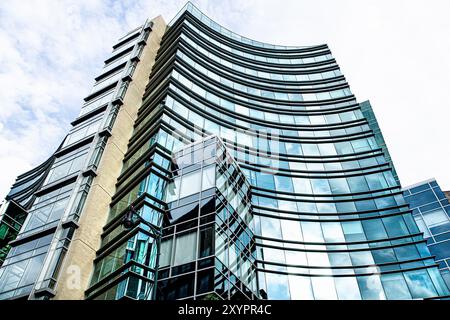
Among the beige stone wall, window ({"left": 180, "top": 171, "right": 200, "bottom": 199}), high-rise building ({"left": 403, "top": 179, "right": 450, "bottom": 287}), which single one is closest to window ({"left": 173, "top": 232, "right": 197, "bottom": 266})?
window ({"left": 180, "top": 171, "right": 200, "bottom": 199})

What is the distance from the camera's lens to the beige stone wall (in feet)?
65.9

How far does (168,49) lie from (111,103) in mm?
11532

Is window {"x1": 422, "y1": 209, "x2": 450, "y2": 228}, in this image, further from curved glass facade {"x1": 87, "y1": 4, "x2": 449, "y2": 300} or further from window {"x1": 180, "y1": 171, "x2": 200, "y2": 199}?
window {"x1": 180, "y1": 171, "x2": 200, "y2": 199}

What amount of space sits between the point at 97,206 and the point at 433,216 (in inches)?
1399

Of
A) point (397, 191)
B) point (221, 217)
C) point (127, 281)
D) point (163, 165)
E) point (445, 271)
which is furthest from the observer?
point (445, 271)

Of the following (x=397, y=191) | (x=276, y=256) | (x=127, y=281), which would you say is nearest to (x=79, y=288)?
(x=127, y=281)

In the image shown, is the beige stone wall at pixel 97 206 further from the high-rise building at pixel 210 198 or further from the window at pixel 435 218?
the window at pixel 435 218

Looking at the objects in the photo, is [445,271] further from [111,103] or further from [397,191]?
[111,103]

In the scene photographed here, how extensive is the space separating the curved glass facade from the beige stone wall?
0.68m

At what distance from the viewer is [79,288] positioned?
2019cm

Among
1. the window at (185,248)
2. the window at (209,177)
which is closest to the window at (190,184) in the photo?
the window at (209,177)

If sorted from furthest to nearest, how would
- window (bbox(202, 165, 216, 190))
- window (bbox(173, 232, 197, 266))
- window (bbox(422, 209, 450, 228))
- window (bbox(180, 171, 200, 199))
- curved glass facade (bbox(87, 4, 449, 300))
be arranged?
window (bbox(422, 209, 450, 228)), window (bbox(180, 171, 200, 199)), window (bbox(202, 165, 216, 190)), curved glass facade (bbox(87, 4, 449, 300)), window (bbox(173, 232, 197, 266))

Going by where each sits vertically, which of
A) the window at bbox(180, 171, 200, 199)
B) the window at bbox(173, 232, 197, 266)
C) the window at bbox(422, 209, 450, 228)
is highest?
the window at bbox(422, 209, 450, 228)

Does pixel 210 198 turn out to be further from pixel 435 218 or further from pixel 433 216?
pixel 433 216
